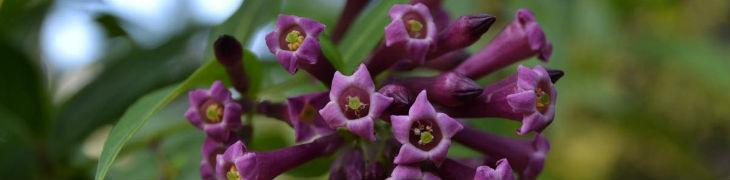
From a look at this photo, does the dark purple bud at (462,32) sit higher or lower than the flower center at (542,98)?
higher

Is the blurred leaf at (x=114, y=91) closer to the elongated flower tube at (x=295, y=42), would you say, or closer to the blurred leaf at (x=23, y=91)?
the blurred leaf at (x=23, y=91)

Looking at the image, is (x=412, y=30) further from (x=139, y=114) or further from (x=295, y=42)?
(x=139, y=114)

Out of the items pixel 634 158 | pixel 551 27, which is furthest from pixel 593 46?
pixel 551 27

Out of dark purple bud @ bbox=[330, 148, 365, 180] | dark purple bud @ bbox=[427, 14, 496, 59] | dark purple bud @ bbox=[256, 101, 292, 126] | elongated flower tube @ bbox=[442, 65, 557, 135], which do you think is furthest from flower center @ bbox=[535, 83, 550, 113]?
dark purple bud @ bbox=[256, 101, 292, 126]

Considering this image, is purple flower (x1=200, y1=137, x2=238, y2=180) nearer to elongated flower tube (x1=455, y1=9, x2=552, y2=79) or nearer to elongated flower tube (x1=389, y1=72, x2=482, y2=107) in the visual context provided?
elongated flower tube (x1=389, y1=72, x2=482, y2=107)

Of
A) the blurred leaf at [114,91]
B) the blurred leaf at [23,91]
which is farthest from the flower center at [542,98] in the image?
the blurred leaf at [23,91]

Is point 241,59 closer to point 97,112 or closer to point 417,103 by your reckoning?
point 417,103
